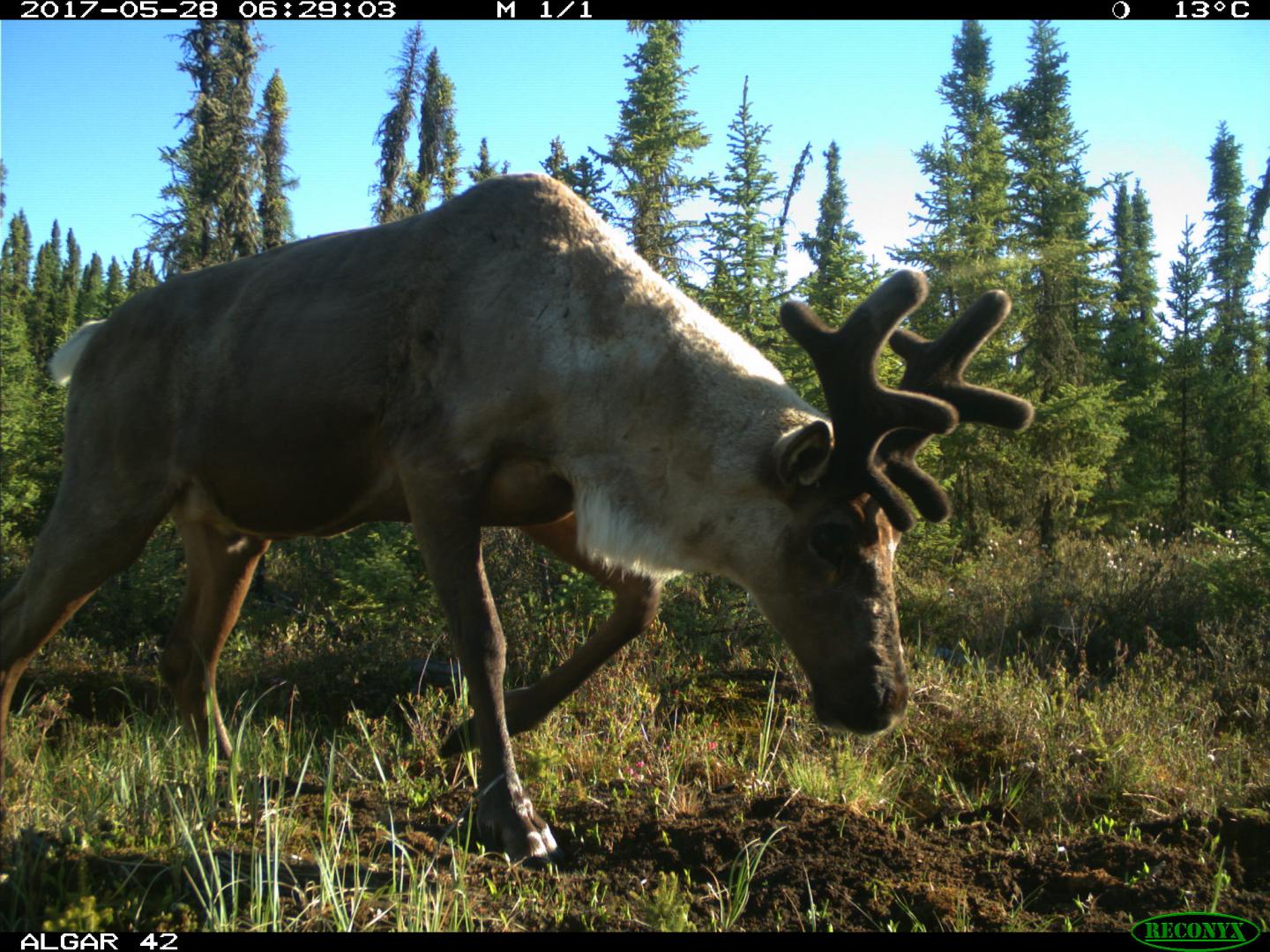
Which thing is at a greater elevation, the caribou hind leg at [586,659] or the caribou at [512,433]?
the caribou at [512,433]

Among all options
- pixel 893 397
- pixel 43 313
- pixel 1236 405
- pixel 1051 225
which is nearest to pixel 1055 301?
pixel 1051 225

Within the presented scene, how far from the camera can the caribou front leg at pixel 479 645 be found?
3.76 metres

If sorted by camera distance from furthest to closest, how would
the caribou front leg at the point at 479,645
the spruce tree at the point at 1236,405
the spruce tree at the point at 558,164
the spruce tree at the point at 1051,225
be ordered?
the spruce tree at the point at 1236,405 < the spruce tree at the point at 1051,225 < the spruce tree at the point at 558,164 < the caribou front leg at the point at 479,645

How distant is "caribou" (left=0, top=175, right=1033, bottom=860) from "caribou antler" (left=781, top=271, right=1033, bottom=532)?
0.03 ft

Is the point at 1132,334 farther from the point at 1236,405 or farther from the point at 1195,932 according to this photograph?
the point at 1195,932

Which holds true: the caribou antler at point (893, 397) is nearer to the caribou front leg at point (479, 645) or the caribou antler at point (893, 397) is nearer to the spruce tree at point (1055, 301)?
the caribou front leg at point (479, 645)

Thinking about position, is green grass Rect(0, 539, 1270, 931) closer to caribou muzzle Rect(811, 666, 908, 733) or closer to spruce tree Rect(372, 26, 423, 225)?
caribou muzzle Rect(811, 666, 908, 733)

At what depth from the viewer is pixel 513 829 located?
3.70 metres

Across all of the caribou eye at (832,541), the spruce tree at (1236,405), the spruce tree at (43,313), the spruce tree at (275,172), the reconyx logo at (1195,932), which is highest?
the spruce tree at (43,313)

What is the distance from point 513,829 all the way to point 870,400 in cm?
224

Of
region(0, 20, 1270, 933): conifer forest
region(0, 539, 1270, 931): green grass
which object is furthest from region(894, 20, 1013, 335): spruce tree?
region(0, 539, 1270, 931): green grass

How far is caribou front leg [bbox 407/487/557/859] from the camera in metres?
3.76

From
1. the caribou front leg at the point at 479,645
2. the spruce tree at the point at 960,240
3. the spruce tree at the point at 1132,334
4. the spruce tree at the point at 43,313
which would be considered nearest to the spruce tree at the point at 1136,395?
the spruce tree at the point at 1132,334

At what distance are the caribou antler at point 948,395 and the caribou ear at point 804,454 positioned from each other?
1.13 ft
